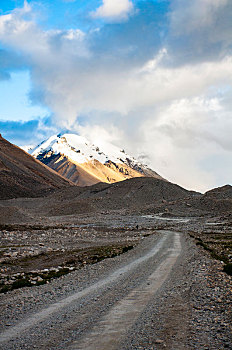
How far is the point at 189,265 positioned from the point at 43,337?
15.3 metres

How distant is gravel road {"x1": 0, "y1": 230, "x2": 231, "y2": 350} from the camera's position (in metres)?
8.84

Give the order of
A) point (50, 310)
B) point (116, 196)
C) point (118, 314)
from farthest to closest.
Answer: point (116, 196), point (50, 310), point (118, 314)

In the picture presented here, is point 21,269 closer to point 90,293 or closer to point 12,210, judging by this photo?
point 90,293

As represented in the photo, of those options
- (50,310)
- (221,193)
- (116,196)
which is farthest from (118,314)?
(116,196)

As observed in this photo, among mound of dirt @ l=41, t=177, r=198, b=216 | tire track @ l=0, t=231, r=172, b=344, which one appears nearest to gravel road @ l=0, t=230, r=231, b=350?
tire track @ l=0, t=231, r=172, b=344

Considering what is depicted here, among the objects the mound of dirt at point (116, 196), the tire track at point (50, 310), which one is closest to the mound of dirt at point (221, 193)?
the mound of dirt at point (116, 196)

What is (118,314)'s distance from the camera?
11.5 meters

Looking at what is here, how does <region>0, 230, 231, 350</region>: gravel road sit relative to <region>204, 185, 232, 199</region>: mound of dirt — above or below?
below

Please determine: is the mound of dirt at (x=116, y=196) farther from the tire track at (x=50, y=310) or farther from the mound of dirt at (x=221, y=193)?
the tire track at (x=50, y=310)

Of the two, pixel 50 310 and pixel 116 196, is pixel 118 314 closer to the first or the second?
pixel 50 310

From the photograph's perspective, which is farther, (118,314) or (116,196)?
(116,196)

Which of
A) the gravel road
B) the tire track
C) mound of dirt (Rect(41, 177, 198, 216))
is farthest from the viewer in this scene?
mound of dirt (Rect(41, 177, 198, 216))

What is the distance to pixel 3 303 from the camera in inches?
551

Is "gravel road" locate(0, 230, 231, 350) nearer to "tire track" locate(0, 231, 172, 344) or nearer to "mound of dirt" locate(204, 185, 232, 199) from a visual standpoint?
"tire track" locate(0, 231, 172, 344)
